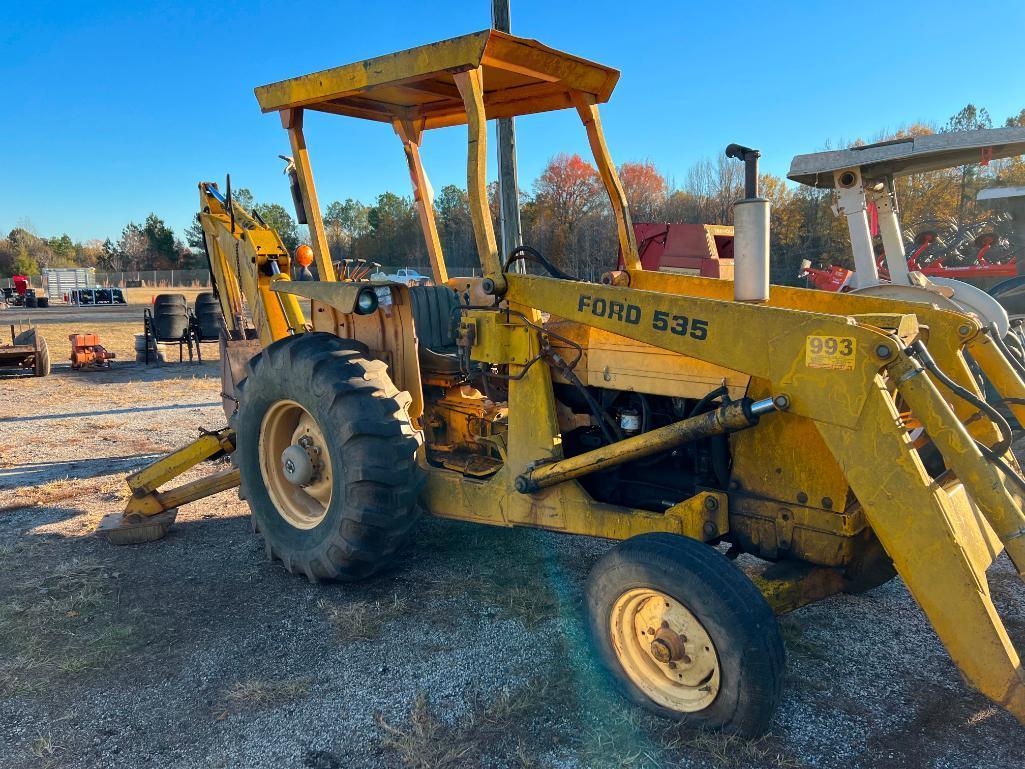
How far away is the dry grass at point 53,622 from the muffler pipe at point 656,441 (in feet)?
7.06

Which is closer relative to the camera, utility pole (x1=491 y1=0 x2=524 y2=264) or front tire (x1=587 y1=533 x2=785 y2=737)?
front tire (x1=587 y1=533 x2=785 y2=737)

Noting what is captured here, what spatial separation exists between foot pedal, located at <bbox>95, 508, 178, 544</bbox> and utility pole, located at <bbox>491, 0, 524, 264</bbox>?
5.39m

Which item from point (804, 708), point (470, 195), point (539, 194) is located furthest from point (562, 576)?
point (539, 194)

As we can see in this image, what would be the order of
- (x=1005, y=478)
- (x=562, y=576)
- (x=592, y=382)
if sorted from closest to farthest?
(x=1005, y=478) < (x=592, y=382) < (x=562, y=576)

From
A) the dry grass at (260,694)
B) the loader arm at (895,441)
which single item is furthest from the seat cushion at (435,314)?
the dry grass at (260,694)

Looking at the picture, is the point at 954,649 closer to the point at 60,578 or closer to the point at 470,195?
the point at 470,195

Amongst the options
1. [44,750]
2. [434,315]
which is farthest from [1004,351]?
[44,750]

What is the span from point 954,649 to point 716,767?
2.83 feet

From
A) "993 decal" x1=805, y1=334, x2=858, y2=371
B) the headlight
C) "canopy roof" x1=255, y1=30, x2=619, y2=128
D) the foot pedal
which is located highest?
"canopy roof" x1=255, y1=30, x2=619, y2=128

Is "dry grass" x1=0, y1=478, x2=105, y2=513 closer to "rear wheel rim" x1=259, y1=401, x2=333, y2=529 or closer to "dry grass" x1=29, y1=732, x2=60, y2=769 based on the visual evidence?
"rear wheel rim" x1=259, y1=401, x2=333, y2=529

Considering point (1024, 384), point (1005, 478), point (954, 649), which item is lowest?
point (954, 649)

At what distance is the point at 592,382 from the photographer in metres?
3.49

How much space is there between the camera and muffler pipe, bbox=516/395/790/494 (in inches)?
110

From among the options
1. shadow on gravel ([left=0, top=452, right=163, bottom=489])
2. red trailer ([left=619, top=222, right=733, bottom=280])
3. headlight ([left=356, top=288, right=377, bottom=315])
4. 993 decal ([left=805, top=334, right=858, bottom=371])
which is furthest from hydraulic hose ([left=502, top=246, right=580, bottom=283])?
red trailer ([left=619, top=222, right=733, bottom=280])
